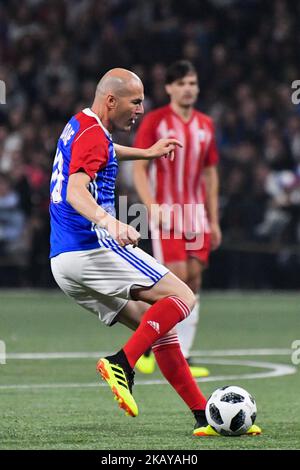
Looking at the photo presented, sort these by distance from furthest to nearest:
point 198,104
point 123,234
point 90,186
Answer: point 198,104 < point 90,186 < point 123,234

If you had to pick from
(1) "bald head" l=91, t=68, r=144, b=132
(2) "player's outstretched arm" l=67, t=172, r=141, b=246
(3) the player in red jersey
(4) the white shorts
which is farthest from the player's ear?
(3) the player in red jersey

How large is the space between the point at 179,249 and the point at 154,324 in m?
3.53

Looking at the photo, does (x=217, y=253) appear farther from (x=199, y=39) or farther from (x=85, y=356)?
(x=85, y=356)

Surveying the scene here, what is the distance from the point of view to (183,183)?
1009 centimetres

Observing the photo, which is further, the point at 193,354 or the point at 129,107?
the point at 193,354

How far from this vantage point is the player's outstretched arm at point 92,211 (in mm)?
5918

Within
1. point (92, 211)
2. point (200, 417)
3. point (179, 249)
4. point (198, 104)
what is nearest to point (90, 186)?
point (92, 211)

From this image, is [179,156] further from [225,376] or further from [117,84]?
[117,84]

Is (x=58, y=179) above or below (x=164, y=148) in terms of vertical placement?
below

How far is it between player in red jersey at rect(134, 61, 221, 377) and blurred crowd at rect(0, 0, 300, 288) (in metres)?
6.98

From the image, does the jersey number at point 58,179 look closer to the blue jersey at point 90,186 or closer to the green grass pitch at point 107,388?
the blue jersey at point 90,186

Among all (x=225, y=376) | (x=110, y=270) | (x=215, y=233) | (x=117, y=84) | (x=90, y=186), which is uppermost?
(x=117, y=84)
